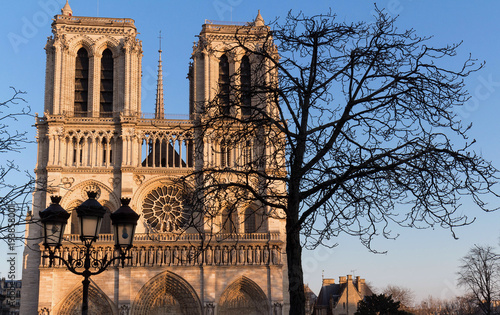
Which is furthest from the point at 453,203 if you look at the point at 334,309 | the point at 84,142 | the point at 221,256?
the point at 334,309

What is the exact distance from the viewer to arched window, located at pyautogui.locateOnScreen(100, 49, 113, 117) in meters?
44.3

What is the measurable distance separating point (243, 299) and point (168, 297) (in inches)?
172

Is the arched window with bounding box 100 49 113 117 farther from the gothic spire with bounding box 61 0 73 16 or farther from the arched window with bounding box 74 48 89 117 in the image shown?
the gothic spire with bounding box 61 0 73 16

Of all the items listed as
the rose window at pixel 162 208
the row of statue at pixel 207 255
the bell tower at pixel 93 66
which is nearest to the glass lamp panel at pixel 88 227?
the row of statue at pixel 207 255

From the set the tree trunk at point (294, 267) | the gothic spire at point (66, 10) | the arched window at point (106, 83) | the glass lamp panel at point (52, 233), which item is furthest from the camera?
the gothic spire at point (66, 10)

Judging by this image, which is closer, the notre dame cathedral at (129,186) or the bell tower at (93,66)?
the notre dame cathedral at (129,186)

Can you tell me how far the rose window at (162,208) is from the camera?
1672 inches

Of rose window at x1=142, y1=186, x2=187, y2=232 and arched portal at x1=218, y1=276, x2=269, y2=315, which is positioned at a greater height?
rose window at x1=142, y1=186, x2=187, y2=232

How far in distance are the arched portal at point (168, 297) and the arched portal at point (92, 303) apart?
1.84m

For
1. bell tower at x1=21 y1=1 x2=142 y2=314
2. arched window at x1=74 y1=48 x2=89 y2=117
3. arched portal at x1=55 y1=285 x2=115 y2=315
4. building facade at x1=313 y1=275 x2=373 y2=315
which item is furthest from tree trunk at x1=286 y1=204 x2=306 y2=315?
building facade at x1=313 y1=275 x2=373 y2=315

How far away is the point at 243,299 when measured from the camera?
41.6 m

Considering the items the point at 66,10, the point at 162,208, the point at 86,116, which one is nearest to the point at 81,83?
the point at 86,116

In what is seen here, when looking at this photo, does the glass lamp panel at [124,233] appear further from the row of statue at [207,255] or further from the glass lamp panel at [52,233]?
the row of statue at [207,255]

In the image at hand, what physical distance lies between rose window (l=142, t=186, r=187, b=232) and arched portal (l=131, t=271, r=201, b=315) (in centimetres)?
315
